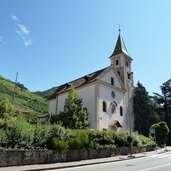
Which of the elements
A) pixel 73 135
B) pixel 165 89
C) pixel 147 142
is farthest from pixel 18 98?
pixel 73 135

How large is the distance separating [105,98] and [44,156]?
2306cm

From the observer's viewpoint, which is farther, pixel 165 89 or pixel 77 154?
pixel 165 89

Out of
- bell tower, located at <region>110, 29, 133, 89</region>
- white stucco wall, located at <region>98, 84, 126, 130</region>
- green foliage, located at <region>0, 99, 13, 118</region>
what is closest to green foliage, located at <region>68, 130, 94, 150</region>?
white stucco wall, located at <region>98, 84, 126, 130</region>

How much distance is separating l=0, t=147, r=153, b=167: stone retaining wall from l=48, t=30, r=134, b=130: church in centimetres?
1397

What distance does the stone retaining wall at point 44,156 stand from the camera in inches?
571

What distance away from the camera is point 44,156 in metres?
16.5

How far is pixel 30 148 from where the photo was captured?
16.3 meters

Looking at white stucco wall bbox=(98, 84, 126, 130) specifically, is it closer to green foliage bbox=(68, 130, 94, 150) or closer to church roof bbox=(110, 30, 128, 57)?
church roof bbox=(110, 30, 128, 57)

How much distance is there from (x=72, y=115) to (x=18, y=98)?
64824 millimetres

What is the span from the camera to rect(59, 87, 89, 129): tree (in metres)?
34.6

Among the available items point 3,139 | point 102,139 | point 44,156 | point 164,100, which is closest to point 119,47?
point 164,100

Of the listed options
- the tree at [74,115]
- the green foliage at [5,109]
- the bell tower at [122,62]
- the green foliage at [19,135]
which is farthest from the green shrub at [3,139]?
the bell tower at [122,62]

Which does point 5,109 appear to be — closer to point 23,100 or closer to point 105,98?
point 105,98

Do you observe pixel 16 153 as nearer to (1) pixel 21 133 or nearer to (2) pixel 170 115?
(1) pixel 21 133
